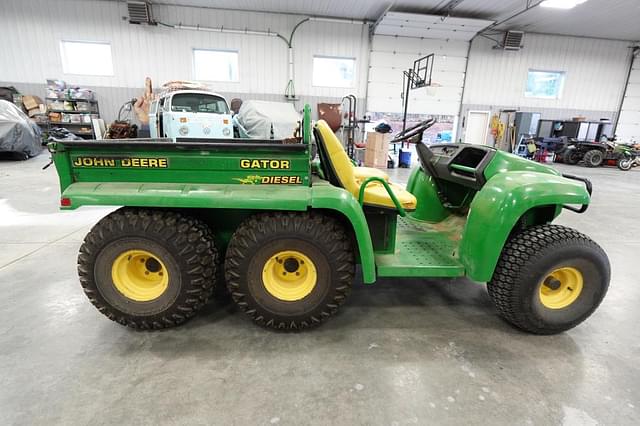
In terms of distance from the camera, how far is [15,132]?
26.7ft

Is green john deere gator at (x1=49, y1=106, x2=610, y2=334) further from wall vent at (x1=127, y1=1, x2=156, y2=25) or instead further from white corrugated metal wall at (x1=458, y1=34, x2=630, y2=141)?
white corrugated metal wall at (x1=458, y1=34, x2=630, y2=141)

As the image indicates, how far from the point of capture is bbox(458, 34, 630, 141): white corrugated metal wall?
1252 centimetres

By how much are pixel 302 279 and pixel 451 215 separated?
5.42 ft

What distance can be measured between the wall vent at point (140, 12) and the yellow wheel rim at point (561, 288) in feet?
42.2

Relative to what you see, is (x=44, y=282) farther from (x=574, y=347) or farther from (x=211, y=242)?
(x=574, y=347)

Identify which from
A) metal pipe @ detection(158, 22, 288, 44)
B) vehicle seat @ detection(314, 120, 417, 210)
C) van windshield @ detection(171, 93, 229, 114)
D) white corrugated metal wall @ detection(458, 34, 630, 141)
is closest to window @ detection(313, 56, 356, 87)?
metal pipe @ detection(158, 22, 288, 44)

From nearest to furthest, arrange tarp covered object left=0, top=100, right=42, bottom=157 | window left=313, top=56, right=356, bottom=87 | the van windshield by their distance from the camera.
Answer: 1. the van windshield
2. tarp covered object left=0, top=100, right=42, bottom=157
3. window left=313, top=56, right=356, bottom=87

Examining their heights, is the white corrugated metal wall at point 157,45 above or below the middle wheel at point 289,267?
above

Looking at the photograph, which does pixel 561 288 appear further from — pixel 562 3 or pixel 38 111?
pixel 38 111

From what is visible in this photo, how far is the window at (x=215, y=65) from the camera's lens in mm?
11234

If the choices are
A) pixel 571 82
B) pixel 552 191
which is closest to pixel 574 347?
pixel 552 191

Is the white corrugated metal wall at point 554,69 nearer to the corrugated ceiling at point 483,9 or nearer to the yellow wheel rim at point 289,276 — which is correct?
the corrugated ceiling at point 483,9

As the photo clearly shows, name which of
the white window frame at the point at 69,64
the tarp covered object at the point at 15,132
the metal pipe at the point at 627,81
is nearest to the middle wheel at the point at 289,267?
the tarp covered object at the point at 15,132

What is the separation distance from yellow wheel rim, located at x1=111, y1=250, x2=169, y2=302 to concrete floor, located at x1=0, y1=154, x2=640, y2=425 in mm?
252
